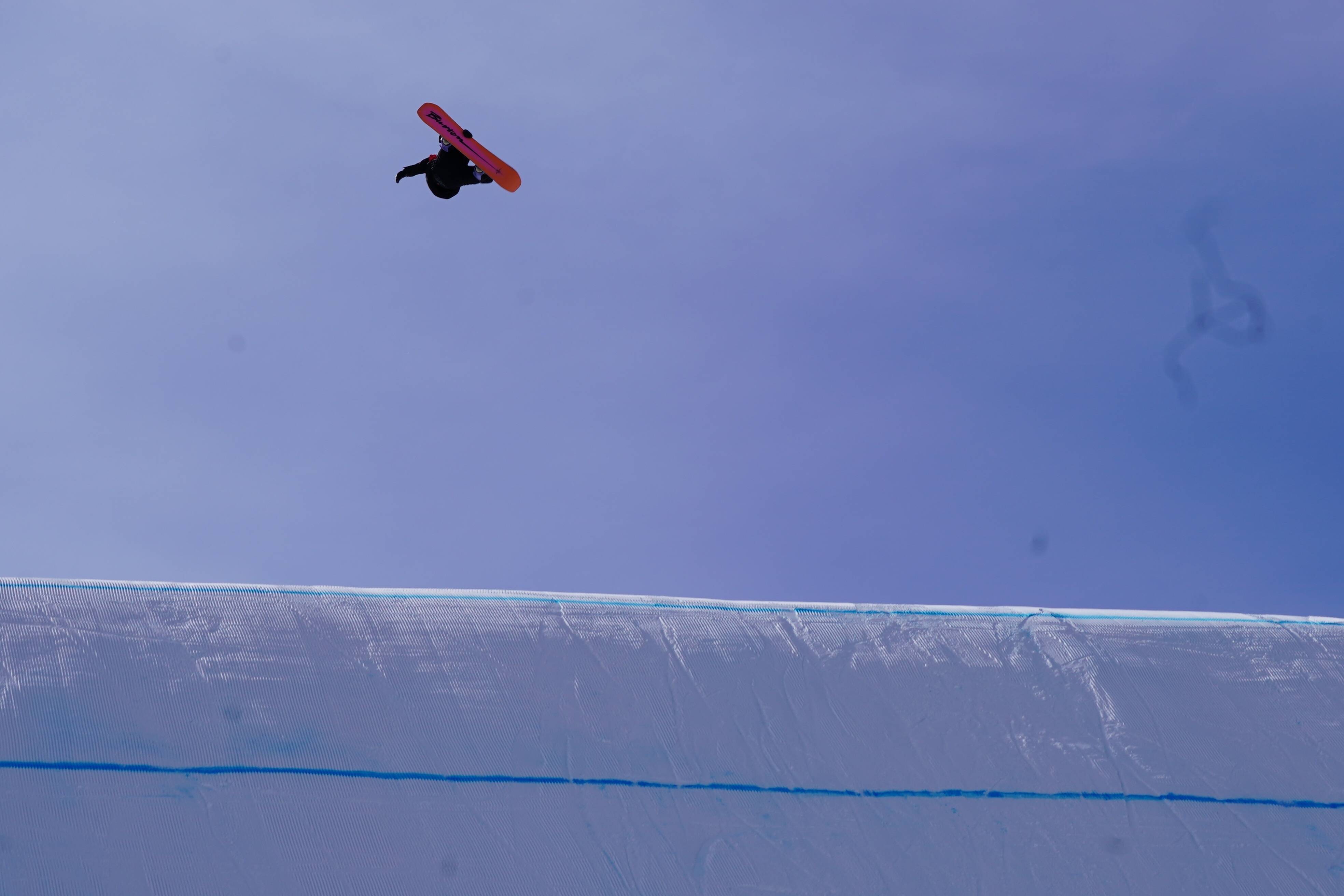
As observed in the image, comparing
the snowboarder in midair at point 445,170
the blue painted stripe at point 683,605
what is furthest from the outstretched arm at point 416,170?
the blue painted stripe at point 683,605

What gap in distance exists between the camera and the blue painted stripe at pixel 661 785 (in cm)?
293

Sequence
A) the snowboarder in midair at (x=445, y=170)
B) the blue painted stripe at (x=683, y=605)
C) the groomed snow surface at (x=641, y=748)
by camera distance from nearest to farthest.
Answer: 1. the groomed snow surface at (x=641, y=748)
2. the blue painted stripe at (x=683, y=605)
3. the snowboarder in midair at (x=445, y=170)

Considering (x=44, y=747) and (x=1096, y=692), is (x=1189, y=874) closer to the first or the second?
(x=1096, y=692)

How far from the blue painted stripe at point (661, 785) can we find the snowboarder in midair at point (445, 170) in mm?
2480

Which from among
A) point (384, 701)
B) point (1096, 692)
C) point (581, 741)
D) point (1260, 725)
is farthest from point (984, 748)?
point (384, 701)

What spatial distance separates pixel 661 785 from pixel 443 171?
104 inches

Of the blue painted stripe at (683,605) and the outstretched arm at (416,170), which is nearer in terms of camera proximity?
the blue painted stripe at (683,605)

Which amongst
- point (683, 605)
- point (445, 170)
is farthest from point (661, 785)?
point (445, 170)

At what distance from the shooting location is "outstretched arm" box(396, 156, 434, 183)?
4766mm

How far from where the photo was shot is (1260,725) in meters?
3.51

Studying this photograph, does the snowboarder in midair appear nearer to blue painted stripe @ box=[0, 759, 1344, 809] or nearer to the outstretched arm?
the outstretched arm

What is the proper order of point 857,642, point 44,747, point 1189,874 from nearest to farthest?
point 44,747 < point 1189,874 < point 857,642

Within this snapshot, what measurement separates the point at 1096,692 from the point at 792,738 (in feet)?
2.96

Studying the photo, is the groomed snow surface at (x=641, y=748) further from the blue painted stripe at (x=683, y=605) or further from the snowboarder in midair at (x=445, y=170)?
the snowboarder in midair at (x=445, y=170)
